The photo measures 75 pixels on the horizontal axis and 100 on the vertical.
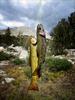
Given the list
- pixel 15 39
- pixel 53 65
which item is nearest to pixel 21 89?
pixel 53 65

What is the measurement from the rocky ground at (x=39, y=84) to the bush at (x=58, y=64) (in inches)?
10.6

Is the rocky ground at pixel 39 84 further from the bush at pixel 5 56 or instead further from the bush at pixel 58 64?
the bush at pixel 5 56

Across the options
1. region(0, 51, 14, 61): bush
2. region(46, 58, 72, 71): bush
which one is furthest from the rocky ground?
region(0, 51, 14, 61): bush

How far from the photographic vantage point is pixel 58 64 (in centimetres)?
1736

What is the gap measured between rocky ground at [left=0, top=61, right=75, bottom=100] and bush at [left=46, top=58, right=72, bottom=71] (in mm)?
270

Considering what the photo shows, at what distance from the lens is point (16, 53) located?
22797mm

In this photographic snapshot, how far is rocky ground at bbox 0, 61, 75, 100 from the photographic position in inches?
518

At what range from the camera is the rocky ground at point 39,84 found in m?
13.2

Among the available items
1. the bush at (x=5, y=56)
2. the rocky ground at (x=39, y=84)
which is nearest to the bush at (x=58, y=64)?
the rocky ground at (x=39, y=84)

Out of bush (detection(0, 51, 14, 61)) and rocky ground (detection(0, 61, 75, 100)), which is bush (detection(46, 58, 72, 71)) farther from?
bush (detection(0, 51, 14, 61))

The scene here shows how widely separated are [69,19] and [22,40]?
415 centimetres

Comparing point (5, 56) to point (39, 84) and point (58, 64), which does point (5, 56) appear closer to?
point (58, 64)

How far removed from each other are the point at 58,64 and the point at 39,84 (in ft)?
7.80

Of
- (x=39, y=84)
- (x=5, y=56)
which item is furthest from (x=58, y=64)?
(x=5, y=56)
